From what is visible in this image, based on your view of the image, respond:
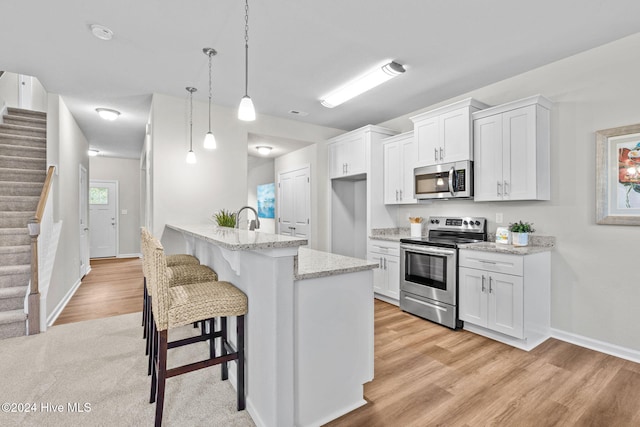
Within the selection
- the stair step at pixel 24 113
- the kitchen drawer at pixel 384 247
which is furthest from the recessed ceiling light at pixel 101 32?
the kitchen drawer at pixel 384 247

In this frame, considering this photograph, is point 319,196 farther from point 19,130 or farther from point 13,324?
point 19,130

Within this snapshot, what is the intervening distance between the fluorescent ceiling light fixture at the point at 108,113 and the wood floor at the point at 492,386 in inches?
186

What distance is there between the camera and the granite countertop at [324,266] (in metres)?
1.61

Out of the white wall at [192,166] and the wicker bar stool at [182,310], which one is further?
the white wall at [192,166]

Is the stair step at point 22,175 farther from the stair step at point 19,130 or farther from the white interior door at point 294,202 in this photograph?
the white interior door at point 294,202

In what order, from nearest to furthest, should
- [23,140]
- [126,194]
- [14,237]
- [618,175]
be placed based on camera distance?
[618,175]
[14,237]
[23,140]
[126,194]

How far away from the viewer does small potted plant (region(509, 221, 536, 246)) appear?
300 cm

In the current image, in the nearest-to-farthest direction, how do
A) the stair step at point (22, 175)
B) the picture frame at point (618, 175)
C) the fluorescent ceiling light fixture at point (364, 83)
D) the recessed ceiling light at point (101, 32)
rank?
the recessed ceiling light at point (101, 32), the picture frame at point (618, 175), the fluorescent ceiling light fixture at point (364, 83), the stair step at point (22, 175)

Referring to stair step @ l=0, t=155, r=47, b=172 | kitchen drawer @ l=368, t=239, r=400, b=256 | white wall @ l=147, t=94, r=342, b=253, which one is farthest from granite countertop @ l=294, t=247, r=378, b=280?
stair step @ l=0, t=155, r=47, b=172

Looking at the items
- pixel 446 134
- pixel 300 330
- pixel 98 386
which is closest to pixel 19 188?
pixel 98 386

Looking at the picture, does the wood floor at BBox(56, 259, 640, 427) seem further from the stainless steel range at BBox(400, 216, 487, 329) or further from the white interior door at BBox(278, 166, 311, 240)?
the white interior door at BBox(278, 166, 311, 240)

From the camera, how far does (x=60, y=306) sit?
12.3 ft

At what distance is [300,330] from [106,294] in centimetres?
428

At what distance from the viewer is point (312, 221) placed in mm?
5188
